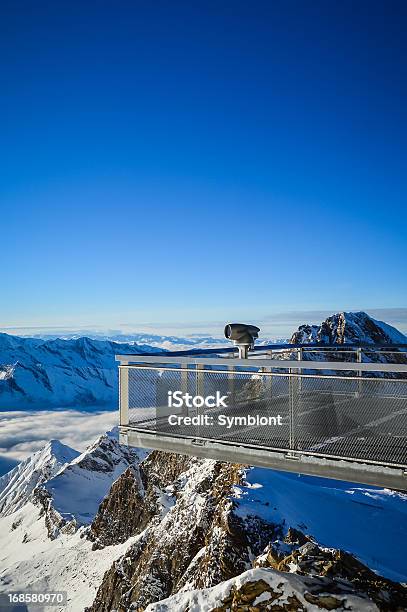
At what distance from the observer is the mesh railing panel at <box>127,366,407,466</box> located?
858cm

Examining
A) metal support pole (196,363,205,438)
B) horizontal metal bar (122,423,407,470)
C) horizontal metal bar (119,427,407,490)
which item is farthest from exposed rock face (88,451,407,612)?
metal support pole (196,363,205,438)

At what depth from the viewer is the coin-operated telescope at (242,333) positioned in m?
10.5

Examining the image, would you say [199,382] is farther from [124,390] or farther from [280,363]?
[280,363]

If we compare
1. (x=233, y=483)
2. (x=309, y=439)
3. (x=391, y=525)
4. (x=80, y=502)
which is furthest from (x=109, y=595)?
(x=80, y=502)

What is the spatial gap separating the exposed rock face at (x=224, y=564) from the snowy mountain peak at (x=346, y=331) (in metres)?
23.0

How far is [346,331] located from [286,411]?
53416 millimetres

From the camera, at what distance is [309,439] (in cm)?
886

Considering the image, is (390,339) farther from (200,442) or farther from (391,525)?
(200,442)

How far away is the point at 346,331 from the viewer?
6088 cm

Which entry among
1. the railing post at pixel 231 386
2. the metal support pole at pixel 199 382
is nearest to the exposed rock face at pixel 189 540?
the railing post at pixel 231 386

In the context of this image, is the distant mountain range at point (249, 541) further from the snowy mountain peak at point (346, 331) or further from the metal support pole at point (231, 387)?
the metal support pole at point (231, 387)

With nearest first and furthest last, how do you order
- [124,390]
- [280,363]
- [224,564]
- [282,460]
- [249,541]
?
[280,363], [282,460], [124,390], [224,564], [249,541]

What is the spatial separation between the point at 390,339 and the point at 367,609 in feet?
188

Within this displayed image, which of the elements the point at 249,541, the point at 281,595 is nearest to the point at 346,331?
the point at 249,541
